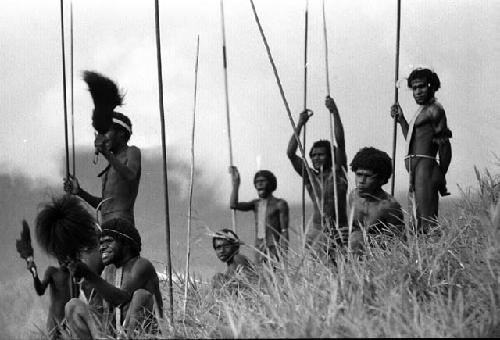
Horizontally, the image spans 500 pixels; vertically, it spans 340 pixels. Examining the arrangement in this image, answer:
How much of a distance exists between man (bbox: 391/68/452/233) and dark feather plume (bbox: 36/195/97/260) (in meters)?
2.12

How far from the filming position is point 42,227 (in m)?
5.21

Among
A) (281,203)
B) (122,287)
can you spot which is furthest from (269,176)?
(122,287)

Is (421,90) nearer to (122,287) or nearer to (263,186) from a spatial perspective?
(263,186)

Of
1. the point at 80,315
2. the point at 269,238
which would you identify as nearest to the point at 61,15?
the point at 269,238

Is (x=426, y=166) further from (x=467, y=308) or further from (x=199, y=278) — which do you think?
(x=467, y=308)

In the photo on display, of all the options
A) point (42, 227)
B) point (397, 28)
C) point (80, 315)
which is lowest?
point (80, 315)

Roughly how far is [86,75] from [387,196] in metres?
2.16

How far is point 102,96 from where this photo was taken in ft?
21.3

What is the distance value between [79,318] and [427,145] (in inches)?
106

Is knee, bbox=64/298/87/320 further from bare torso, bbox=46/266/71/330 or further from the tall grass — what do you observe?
bare torso, bbox=46/266/71/330

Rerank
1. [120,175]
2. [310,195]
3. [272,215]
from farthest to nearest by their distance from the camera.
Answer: [272,215] < [310,195] < [120,175]

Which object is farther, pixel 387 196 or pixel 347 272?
pixel 387 196

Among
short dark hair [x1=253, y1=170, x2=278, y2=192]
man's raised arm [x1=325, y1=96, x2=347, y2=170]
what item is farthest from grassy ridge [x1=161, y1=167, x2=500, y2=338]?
short dark hair [x1=253, y1=170, x2=278, y2=192]

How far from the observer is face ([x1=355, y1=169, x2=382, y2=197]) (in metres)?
5.65
